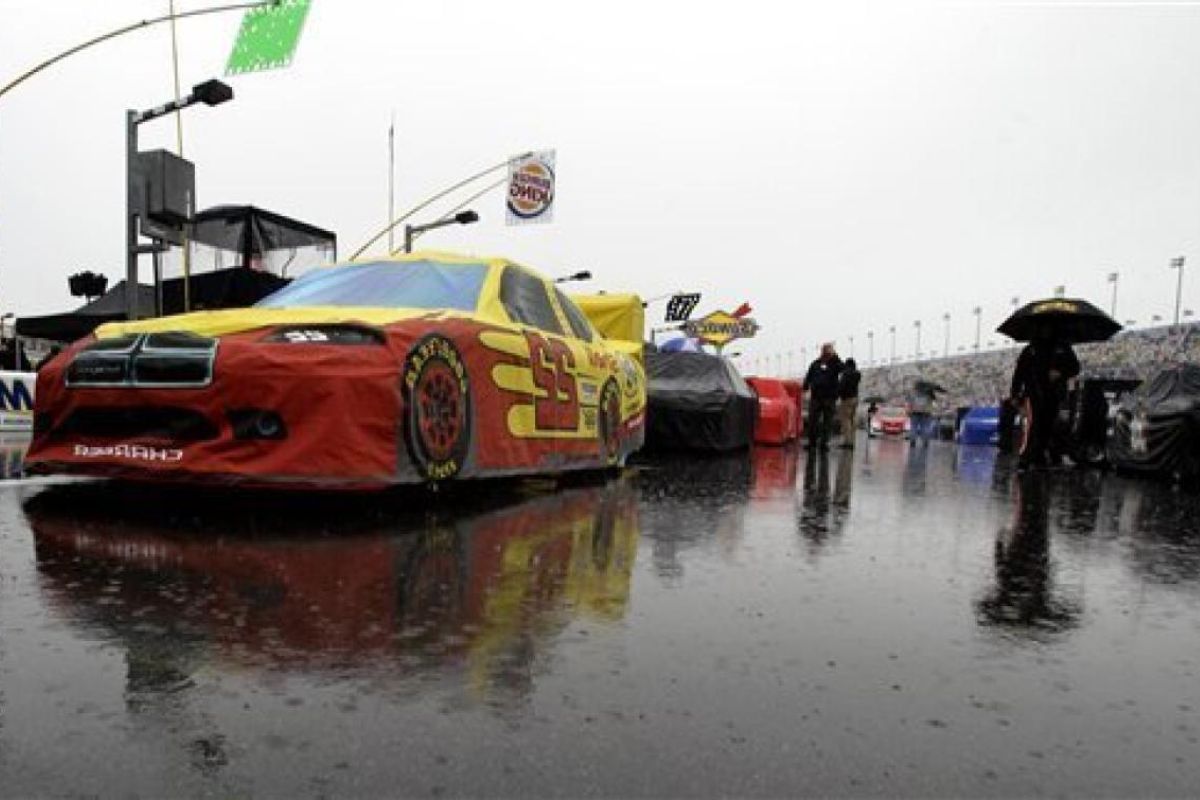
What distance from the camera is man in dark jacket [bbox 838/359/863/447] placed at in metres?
14.3

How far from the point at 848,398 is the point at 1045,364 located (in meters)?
5.01

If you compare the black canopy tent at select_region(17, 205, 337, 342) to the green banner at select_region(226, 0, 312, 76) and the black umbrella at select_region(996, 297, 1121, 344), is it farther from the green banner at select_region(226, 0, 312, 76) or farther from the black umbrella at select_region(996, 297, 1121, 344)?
the black umbrella at select_region(996, 297, 1121, 344)

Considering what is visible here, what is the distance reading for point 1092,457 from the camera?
11094 millimetres

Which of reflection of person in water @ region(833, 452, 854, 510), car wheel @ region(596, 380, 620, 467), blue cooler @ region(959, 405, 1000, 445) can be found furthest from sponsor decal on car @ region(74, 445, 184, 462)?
blue cooler @ region(959, 405, 1000, 445)

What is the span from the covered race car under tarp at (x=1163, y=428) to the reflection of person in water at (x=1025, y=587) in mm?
4053

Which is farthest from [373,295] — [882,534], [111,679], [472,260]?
[111,679]

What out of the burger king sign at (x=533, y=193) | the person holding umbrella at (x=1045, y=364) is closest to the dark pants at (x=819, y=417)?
the person holding umbrella at (x=1045, y=364)

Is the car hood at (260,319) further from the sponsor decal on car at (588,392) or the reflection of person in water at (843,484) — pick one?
the reflection of person in water at (843,484)

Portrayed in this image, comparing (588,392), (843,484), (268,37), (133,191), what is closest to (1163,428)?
(843,484)

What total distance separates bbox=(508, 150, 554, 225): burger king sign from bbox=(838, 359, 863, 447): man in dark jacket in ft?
29.4

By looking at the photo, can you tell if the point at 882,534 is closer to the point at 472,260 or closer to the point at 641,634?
the point at 641,634

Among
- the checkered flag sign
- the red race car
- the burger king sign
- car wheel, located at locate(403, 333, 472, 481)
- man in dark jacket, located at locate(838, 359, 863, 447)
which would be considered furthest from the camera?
the checkered flag sign

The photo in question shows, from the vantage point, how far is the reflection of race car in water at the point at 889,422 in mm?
33031

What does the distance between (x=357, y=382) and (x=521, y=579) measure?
48.1 inches
